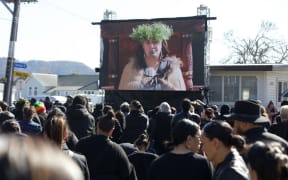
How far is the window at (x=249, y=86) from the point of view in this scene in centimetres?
2825

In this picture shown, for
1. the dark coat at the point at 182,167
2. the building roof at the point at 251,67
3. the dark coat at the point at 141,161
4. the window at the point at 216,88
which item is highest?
the building roof at the point at 251,67

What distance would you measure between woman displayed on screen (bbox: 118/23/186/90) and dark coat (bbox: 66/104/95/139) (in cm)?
1892

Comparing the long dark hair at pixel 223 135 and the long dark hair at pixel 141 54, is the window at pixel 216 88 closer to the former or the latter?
the long dark hair at pixel 141 54

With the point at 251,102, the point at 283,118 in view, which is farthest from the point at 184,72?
the point at 251,102

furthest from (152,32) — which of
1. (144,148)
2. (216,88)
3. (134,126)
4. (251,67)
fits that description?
(144,148)

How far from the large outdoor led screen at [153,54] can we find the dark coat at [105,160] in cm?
2208

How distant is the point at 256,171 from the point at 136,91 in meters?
26.8

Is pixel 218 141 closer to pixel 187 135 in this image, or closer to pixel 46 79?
pixel 187 135

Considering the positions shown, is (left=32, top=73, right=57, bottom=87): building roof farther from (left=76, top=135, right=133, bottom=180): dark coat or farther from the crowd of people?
(left=76, top=135, right=133, bottom=180): dark coat

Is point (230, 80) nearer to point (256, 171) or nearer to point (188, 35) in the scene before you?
point (188, 35)

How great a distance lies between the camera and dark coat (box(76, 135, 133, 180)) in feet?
18.4

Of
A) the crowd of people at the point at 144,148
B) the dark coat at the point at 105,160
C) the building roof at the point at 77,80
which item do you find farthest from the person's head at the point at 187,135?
the building roof at the point at 77,80

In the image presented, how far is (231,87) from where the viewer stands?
94.5 ft

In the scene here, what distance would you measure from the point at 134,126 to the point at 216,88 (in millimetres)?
19186
